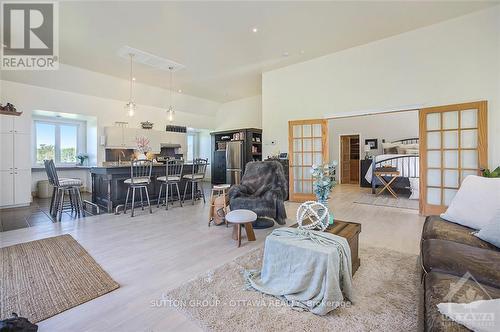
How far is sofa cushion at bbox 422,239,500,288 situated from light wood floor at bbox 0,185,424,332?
119 centimetres

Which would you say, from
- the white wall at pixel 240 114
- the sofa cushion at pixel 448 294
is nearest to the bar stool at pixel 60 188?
the sofa cushion at pixel 448 294

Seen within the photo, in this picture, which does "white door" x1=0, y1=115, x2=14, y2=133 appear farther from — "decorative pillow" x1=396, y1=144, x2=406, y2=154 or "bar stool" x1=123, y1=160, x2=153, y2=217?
"decorative pillow" x1=396, y1=144, x2=406, y2=154

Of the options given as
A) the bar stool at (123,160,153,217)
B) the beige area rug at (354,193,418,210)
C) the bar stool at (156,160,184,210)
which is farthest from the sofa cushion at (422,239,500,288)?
the bar stool at (156,160,184,210)

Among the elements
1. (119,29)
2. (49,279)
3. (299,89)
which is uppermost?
(119,29)

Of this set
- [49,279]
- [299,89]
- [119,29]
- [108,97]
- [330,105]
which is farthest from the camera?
[108,97]

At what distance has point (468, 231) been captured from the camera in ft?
6.26

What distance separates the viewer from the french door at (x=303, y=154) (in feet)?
17.7

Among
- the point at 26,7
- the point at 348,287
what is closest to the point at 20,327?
the point at 348,287

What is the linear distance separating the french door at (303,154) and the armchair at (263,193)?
2.01 meters

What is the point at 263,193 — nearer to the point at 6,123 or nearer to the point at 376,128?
the point at 6,123

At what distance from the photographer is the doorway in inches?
371

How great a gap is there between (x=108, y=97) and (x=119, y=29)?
3259 mm

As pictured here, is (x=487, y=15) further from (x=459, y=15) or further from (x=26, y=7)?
(x=26, y=7)
